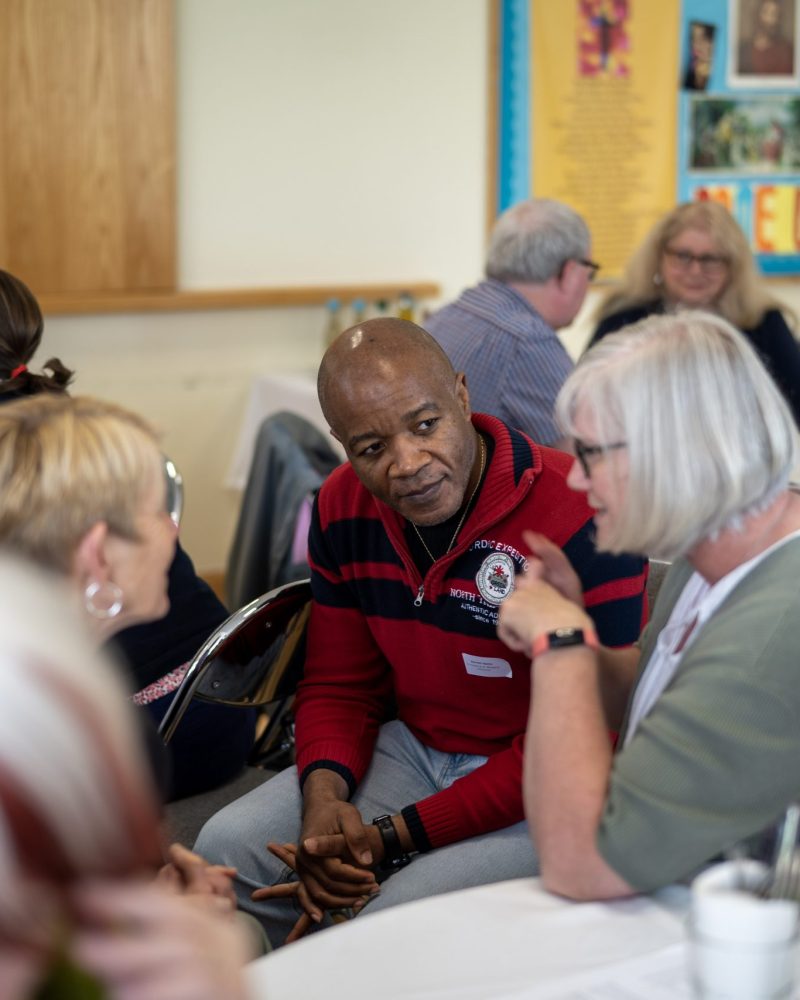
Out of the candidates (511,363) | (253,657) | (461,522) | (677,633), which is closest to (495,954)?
(677,633)

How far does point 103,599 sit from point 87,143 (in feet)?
11.0

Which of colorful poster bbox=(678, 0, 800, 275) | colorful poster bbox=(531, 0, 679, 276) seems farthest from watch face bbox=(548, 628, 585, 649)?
colorful poster bbox=(678, 0, 800, 275)

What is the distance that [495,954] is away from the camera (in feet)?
4.02

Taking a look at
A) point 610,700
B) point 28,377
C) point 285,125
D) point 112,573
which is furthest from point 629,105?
point 112,573

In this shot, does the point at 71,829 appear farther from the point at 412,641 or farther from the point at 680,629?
the point at 412,641

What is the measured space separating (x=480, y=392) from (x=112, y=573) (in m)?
1.95

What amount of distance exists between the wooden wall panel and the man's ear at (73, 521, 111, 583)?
3.25 m

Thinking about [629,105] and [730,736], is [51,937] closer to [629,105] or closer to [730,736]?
[730,736]

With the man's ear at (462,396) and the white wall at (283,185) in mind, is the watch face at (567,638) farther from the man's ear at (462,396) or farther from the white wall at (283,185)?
the white wall at (283,185)

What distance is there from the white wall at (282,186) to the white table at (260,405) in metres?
0.09

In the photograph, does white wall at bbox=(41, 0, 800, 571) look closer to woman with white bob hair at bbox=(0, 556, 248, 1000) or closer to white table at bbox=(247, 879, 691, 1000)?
white table at bbox=(247, 879, 691, 1000)

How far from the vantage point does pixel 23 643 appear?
72 cm

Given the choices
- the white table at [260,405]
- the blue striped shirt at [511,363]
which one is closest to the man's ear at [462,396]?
the blue striped shirt at [511,363]

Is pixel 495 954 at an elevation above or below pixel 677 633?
below
